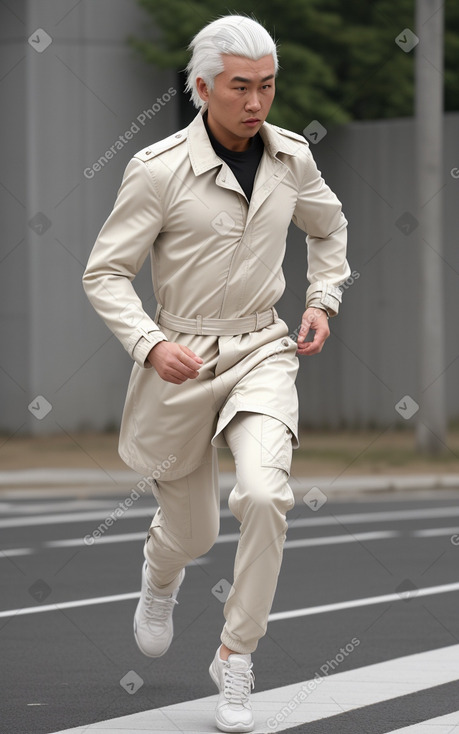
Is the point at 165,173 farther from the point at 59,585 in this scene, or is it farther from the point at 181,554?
the point at 59,585

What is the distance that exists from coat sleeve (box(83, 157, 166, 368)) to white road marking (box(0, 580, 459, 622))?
9.31 ft

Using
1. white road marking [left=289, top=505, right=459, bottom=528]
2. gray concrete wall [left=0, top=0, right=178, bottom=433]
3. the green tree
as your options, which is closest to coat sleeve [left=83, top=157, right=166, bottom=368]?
white road marking [left=289, top=505, right=459, bottom=528]

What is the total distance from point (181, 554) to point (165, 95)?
1581 centimetres

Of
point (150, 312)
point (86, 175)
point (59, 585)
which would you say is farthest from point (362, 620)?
point (86, 175)

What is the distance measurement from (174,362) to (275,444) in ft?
1.42

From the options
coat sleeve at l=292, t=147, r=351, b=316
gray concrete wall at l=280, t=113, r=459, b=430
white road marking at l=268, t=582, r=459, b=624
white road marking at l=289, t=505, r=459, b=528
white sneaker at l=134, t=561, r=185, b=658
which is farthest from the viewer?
gray concrete wall at l=280, t=113, r=459, b=430

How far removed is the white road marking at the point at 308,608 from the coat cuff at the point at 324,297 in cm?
242

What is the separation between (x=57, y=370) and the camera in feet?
67.3

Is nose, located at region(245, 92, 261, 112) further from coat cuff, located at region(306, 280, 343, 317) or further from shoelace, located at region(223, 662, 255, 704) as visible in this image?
shoelace, located at region(223, 662, 255, 704)

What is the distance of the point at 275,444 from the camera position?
4.82m

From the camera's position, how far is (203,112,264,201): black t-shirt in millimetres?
5047

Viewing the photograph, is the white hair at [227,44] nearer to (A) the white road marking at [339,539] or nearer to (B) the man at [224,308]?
(B) the man at [224,308]

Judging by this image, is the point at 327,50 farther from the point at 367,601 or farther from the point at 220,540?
the point at 367,601

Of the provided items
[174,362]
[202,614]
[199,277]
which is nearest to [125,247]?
[199,277]
